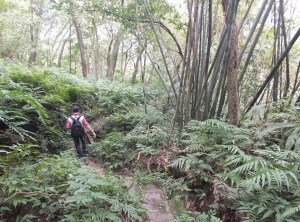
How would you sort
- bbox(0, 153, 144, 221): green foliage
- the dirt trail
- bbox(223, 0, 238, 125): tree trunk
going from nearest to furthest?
bbox(0, 153, 144, 221): green foliage < the dirt trail < bbox(223, 0, 238, 125): tree trunk

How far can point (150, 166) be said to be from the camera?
306 centimetres

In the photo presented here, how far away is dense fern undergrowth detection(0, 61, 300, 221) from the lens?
1596 mm

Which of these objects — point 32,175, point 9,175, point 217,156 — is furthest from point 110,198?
point 217,156

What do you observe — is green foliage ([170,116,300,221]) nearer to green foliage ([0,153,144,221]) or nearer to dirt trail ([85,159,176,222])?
dirt trail ([85,159,176,222])

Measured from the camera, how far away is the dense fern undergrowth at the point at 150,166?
1.60 meters

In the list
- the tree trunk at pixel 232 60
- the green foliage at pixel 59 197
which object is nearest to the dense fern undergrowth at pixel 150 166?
the green foliage at pixel 59 197

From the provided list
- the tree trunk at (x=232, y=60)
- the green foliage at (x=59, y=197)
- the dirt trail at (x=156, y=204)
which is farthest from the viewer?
the tree trunk at (x=232, y=60)

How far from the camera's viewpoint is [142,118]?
4.56 meters

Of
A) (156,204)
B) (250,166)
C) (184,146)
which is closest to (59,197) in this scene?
(156,204)

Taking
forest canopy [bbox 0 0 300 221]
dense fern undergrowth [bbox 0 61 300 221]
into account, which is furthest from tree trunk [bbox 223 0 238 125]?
dense fern undergrowth [bbox 0 61 300 221]

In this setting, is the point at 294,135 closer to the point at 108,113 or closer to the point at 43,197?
the point at 43,197

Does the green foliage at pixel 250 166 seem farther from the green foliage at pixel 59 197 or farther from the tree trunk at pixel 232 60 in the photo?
the green foliage at pixel 59 197

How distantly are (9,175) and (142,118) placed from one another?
3.06 m

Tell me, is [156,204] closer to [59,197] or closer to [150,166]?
[150,166]
